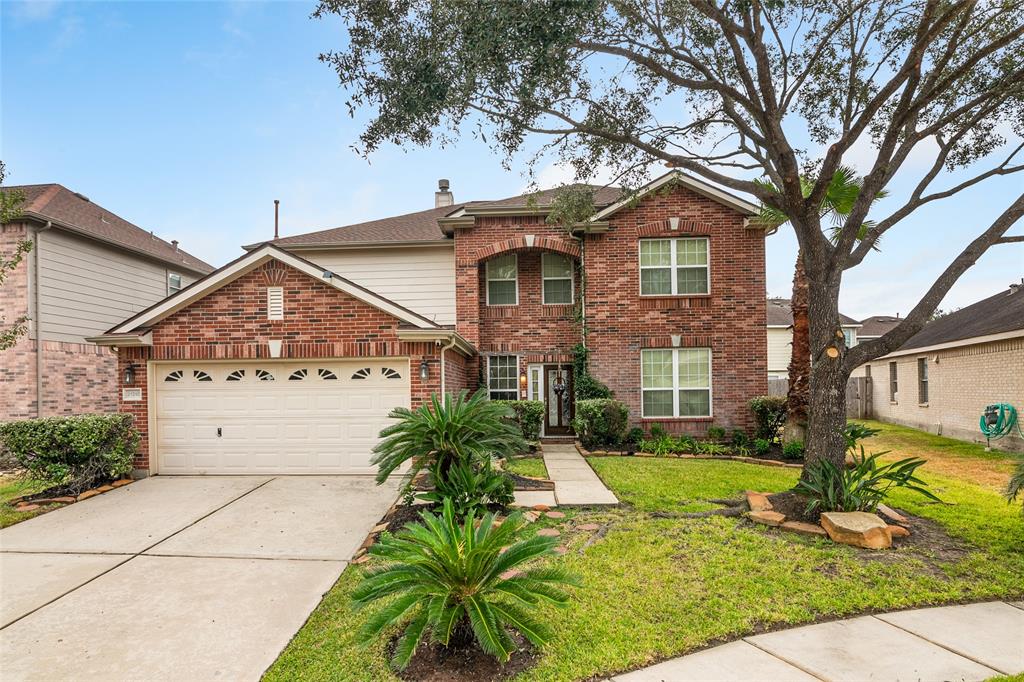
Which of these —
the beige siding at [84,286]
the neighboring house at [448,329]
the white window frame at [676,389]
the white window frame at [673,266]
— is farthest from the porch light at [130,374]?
the white window frame at [673,266]

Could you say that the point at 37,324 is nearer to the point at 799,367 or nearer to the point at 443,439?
the point at 443,439

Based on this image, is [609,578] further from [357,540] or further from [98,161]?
[98,161]

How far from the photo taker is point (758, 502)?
6.92 metres

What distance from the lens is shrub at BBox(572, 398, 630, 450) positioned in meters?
12.4

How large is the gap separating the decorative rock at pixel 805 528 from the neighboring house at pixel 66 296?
1502 cm

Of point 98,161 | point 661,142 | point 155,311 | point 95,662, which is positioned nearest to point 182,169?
point 98,161

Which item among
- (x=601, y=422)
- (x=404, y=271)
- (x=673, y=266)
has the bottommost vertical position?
(x=601, y=422)

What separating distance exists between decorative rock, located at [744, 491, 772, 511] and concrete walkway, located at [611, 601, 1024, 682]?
2.50 meters

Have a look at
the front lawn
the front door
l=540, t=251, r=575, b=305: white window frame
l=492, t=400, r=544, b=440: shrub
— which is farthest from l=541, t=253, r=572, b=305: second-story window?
the front lawn

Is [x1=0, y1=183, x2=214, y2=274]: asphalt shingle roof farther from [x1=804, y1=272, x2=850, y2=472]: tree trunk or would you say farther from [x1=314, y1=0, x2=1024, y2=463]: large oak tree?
[x1=804, y1=272, x2=850, y2=472]: tree trunk

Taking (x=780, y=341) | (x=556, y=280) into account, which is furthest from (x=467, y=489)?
(x=780, y=341)

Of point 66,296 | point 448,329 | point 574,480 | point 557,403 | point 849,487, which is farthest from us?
point 557,403

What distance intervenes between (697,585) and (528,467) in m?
5.68

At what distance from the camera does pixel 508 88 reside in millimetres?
7246
